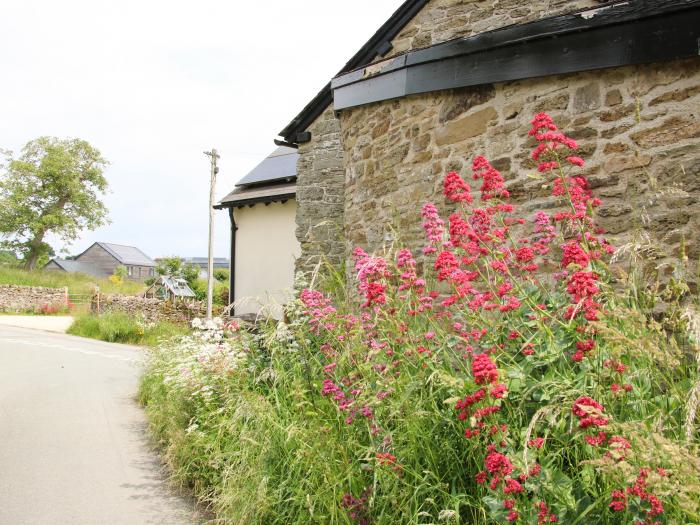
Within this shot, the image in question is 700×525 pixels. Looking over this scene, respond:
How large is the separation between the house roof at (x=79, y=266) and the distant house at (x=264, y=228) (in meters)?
44.4

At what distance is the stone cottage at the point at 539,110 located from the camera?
374cm

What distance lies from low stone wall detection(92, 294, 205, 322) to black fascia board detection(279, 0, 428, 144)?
12912 millimetres

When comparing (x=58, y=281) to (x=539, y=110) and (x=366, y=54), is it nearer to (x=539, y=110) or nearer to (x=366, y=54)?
(x=366, y=54)

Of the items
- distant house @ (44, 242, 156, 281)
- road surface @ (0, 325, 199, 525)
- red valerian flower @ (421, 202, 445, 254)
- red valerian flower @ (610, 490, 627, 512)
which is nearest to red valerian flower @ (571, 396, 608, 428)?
red valerian flower @ (610, 490, 627, 512)

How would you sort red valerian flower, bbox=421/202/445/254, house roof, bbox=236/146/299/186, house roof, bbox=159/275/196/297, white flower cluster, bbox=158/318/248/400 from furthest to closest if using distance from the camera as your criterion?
house roof, bbox=159/275/196/297 → house roof, bbox=236/146/299/186 → white flower cluster, bbox=158/318/248/400 → red valerian flower, bbox=421/202/445/254

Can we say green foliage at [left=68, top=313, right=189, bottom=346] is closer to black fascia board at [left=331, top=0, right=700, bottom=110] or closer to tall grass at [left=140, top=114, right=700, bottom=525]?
black fascia board at [left=331, top=0, right=700, bottom=110]

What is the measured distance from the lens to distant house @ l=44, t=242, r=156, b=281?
5879 cm

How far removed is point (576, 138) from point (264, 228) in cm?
1150

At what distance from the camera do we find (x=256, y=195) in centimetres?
1480

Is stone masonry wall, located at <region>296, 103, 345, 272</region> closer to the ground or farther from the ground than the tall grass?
farther from the ground

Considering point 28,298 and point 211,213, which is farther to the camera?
point 28,298

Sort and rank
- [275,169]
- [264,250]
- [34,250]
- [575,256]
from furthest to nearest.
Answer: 1. [34,250]
2. [275,169]
3. [264,250]
4. [575,256]

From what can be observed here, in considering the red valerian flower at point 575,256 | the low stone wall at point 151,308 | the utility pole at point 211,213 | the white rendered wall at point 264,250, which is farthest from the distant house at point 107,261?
the red valerian flower at point 575,256

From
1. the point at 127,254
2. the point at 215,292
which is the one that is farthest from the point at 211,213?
the point at 127,254
